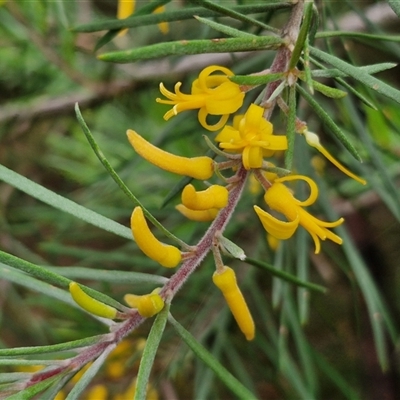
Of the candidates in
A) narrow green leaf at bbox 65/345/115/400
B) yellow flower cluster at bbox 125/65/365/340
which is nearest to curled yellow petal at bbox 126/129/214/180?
yellow flower cluster at bbox 125/65/365/340

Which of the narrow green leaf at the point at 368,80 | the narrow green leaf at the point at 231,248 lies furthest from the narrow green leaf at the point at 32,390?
the narrow green leaf at the point at 368,80

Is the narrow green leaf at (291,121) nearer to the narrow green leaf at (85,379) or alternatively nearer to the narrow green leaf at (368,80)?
the narrow green leaf at (368,80)

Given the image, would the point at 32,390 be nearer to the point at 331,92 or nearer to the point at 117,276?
the point at 117,276

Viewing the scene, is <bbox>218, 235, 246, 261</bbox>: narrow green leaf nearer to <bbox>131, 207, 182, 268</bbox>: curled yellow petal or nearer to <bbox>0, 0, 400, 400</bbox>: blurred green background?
<bbox>131, 207, 182, 268</bbox>: curled yellow petal

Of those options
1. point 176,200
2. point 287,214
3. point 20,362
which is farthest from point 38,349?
point 176,200

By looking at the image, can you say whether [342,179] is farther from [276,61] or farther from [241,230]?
[276,61]
